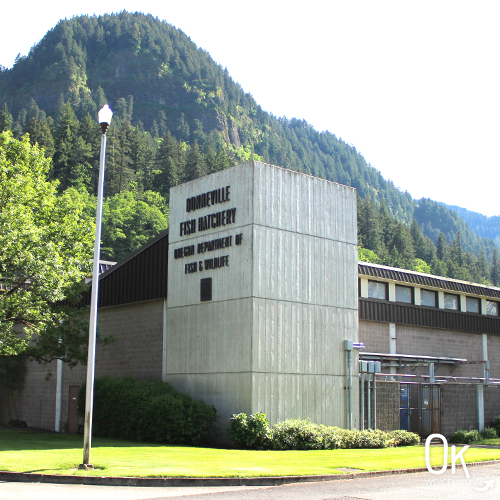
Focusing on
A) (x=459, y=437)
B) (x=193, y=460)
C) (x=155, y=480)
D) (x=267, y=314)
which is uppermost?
(x=267, y=314)

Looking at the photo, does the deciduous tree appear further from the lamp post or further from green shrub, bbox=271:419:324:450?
the lamp post

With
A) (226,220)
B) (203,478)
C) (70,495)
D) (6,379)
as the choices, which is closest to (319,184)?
(226,220)

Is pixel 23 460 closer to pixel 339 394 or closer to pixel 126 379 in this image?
pixel 126 379

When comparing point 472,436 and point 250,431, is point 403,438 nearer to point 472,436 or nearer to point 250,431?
point 472,436

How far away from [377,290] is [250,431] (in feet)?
41.2

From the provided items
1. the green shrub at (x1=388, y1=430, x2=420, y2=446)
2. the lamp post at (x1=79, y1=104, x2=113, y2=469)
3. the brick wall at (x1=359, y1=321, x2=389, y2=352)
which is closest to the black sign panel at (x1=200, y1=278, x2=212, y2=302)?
the green shrub at (x1=388, y1=430, x2=420, y2=446)

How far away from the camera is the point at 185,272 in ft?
86.1

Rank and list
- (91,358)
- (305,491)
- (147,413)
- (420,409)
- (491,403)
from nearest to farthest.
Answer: (305,491) < (91,358) < (147,413) < (420,409) < (491,403)

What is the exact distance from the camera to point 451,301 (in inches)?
1394

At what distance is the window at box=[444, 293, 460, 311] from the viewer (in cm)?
3512

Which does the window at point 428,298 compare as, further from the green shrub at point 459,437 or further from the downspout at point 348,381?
the downspout at point 348,381

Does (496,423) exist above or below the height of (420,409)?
below

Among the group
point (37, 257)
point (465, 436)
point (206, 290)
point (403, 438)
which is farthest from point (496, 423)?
point (37, 257)

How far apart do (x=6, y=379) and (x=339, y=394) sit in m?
20.7
